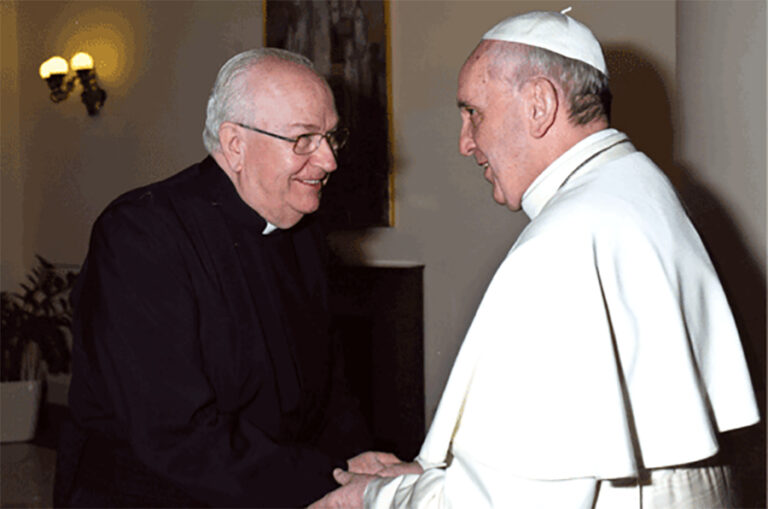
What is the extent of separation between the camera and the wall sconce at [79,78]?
7543 millimetres

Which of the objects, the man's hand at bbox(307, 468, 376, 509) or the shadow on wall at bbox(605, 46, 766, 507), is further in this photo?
the shadow on wall at bbox(605, 46, 766, 507)

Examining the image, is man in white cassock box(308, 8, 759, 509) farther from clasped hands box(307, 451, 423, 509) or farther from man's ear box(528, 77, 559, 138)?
clasped hands box(307, 451, 423, 509)

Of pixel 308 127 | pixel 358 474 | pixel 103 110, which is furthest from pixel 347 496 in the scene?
pixel 103 110

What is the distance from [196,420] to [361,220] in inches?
136

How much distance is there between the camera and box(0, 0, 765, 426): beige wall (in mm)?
4566

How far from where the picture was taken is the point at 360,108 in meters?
5.55

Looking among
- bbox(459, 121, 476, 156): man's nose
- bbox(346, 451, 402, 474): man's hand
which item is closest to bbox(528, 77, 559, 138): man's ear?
bbox(459, 121, 476, 156): man's nose

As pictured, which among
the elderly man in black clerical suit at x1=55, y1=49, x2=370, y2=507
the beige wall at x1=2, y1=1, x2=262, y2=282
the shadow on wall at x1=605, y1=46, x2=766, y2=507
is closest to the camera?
the elderly man in black clerical suit at x1=55, y1=49, x2=370, y2=507

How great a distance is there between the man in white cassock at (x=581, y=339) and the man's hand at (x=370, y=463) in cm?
55

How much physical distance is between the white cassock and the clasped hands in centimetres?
33

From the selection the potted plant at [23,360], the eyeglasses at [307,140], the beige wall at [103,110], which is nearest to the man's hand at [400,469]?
the eyeglasses at [307,140]

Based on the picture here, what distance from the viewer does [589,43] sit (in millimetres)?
1968

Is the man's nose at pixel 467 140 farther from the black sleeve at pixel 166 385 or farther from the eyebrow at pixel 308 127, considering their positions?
the black sleeve at pixel 166 385

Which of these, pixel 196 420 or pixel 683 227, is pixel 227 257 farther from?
pixel 683 227
